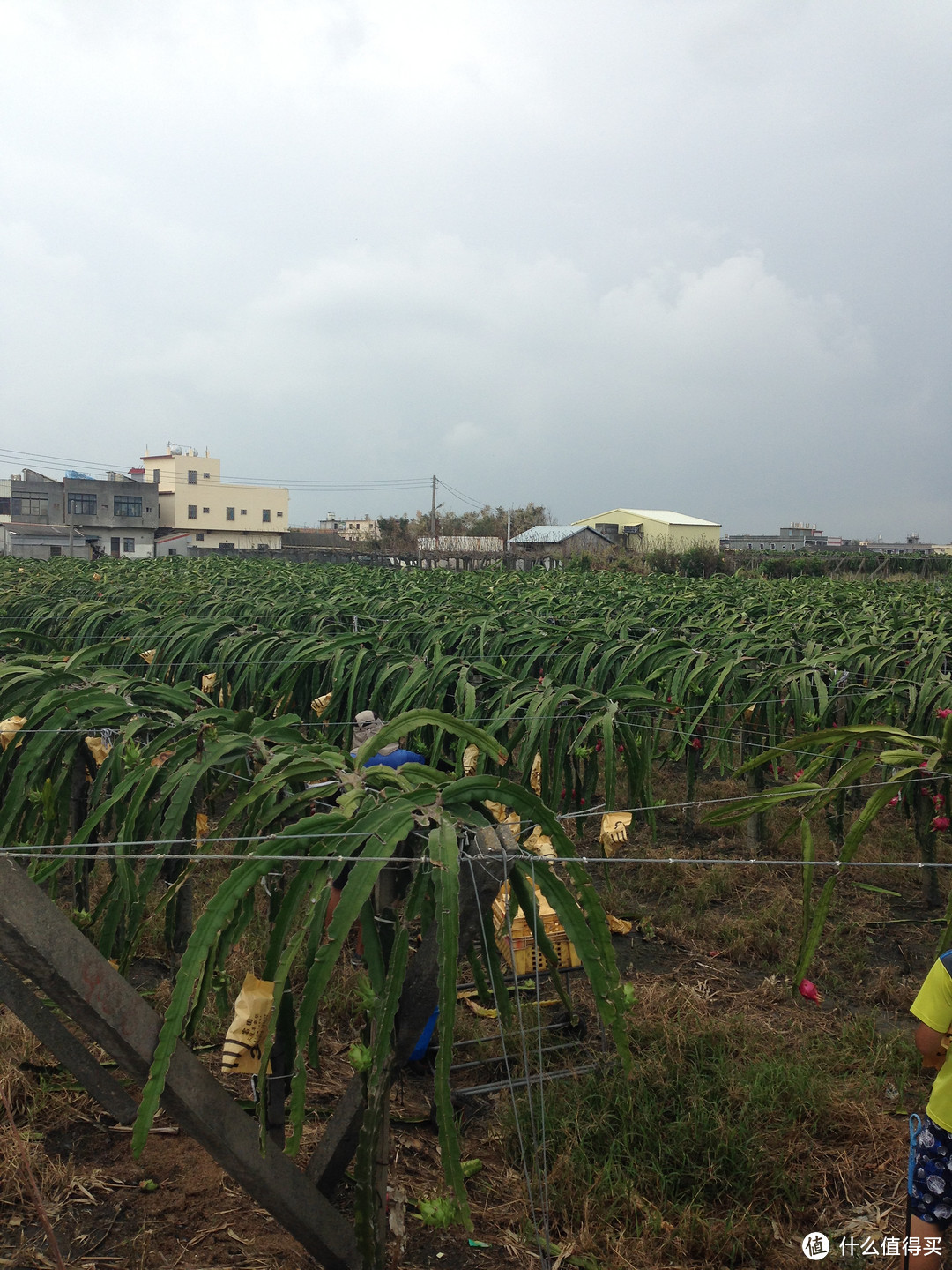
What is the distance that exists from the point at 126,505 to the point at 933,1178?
50559 mm

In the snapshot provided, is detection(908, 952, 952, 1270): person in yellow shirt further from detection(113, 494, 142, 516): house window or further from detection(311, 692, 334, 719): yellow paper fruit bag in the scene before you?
detection(113, 494, 142, 516): house window

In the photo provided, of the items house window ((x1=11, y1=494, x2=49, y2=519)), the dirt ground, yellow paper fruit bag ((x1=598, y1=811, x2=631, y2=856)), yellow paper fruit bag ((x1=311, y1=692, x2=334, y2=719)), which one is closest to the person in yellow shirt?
the dirt ground

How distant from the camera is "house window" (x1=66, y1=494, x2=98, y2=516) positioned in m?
46.1

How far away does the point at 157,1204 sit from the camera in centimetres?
258

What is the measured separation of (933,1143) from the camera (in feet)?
7.34

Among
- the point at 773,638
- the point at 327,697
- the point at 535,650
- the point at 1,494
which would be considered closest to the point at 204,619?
the point at 327,697

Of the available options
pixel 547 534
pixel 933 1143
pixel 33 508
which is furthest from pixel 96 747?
pixel 33 508

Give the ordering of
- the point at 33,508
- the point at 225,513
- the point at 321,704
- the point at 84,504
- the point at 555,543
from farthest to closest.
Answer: the point at 225,513
the point at 33,508
the point at 84,504
the point at 555,543
the point at 321,704

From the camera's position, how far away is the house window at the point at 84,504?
46094 mm

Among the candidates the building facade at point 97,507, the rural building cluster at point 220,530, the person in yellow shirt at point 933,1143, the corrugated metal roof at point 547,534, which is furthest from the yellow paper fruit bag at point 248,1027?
the building facade at point 97,507

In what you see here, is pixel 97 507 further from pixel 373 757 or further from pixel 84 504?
pixel 373 757

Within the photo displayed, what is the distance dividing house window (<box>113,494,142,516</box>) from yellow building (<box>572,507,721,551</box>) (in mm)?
25246

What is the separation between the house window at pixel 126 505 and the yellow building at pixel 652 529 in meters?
25.2

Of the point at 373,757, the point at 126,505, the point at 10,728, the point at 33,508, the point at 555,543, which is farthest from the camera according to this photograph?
the point at 126,505
